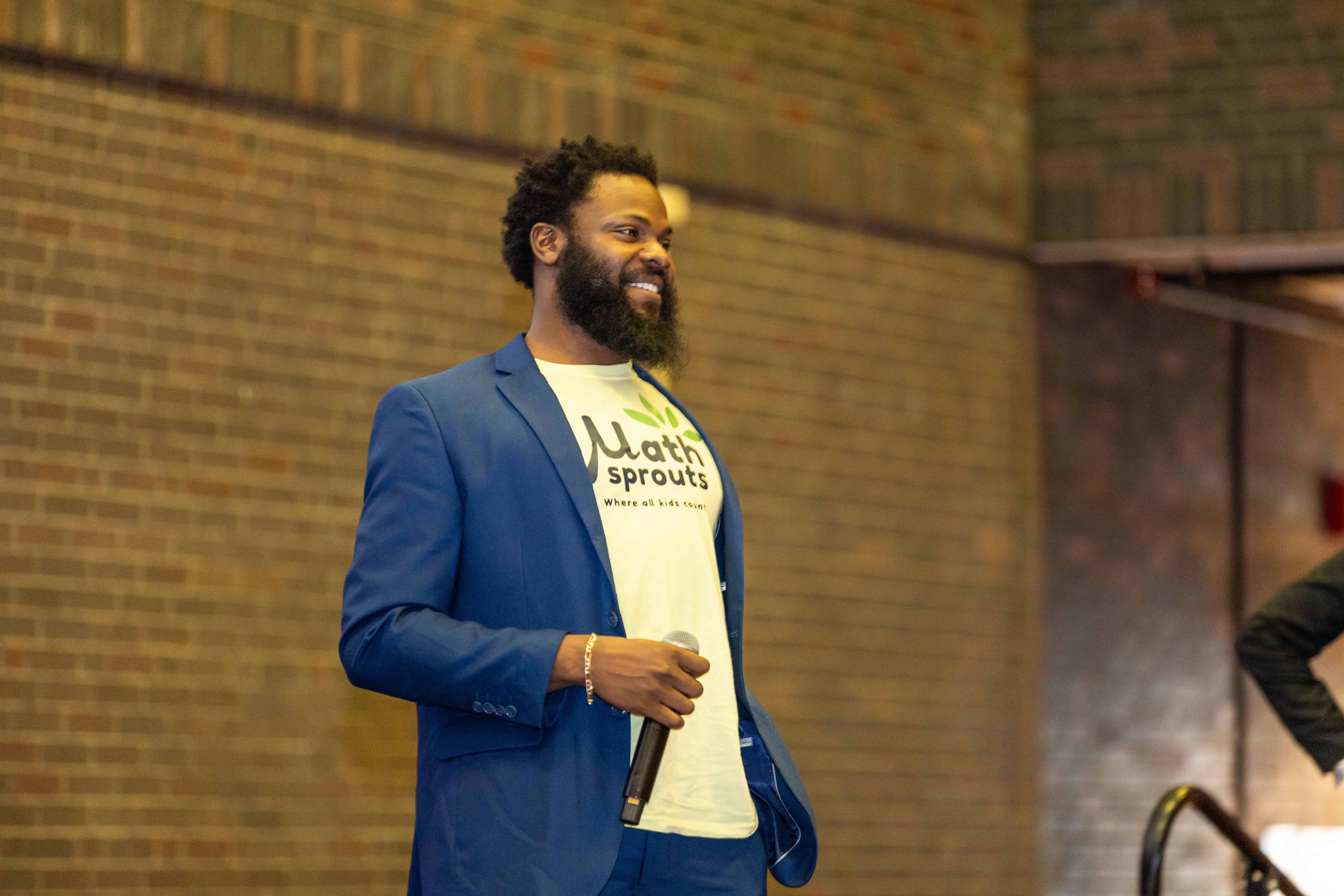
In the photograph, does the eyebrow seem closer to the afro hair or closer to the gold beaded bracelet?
the afro hair

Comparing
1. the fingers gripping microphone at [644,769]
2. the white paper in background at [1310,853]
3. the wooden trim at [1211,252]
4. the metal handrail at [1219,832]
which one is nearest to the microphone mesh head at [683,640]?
the fingers gripping microphone at [644,769]

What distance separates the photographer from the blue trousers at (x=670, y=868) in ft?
7.68

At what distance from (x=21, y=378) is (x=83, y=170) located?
623mm

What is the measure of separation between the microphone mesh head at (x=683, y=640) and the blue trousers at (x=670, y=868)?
0.94 feet

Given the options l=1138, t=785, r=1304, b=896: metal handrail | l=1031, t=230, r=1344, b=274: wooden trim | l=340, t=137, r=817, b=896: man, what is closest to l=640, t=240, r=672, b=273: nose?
l=340, t=137, r=817, b=896: man

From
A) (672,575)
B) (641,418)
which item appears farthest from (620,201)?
(672,575)

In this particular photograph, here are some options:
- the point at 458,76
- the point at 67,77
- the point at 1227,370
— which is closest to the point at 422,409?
the point at 67,77

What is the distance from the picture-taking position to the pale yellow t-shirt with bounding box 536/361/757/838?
7.93 feet

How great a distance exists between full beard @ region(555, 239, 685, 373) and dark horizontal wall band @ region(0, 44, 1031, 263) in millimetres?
1166

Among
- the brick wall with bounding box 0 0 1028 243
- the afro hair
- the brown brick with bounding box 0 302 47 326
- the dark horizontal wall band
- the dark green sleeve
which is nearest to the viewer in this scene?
the afro hair

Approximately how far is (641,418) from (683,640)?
48cm

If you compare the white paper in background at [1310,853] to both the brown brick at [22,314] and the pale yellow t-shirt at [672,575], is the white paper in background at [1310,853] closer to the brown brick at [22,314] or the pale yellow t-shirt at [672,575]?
the pale yellow t-shirt at [672,575]

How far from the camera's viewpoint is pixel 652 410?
2.69 metres

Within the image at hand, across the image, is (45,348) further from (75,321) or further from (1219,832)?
(1219,832)
